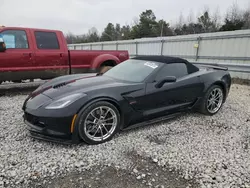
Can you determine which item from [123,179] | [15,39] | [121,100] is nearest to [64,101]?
[121,100]

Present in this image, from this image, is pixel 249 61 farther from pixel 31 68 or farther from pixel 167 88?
pixel 31 68

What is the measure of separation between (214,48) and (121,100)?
8.42 meters

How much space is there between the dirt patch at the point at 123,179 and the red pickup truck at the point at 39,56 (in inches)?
161

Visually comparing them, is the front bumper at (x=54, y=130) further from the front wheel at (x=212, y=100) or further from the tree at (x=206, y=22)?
the tree at (x=206, y=22)

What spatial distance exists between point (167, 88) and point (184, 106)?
0.63 m

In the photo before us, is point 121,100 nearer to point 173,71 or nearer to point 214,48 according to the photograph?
point 173,71

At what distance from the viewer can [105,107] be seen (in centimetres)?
293

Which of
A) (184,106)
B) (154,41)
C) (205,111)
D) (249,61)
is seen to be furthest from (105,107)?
(154,41)

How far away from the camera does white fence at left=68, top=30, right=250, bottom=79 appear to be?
332 inches

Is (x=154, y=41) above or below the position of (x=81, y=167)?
above

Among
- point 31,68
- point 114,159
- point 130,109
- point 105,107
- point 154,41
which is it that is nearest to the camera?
point 114,159

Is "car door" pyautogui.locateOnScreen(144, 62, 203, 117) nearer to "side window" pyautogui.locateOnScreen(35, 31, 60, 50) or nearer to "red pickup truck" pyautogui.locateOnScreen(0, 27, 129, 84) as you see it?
"red pickup truck" pyautogui.locateOnScreen(0, 27, 129, 84)

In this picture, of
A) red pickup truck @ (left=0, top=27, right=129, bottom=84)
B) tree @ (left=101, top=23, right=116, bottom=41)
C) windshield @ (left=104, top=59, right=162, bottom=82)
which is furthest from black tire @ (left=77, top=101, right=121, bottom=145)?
tree @ (left=101, top=23, right=116, bottom=41)

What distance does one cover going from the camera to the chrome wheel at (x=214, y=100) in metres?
4.26
